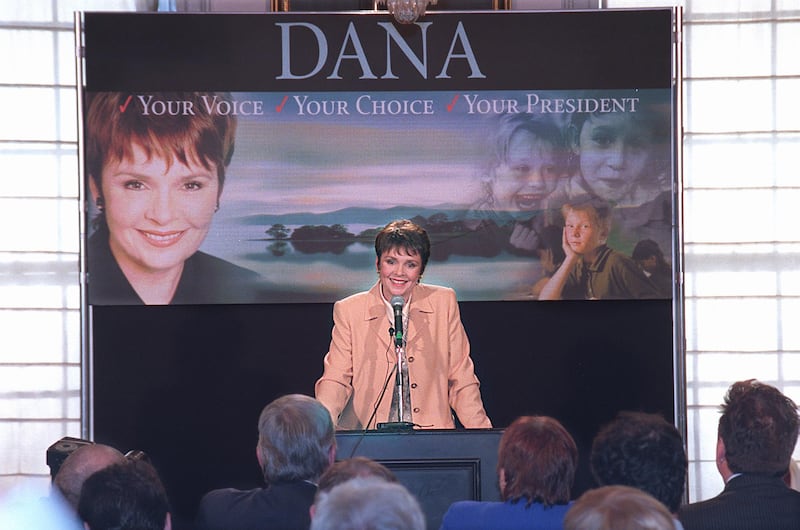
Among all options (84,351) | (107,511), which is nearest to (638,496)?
(107,511)

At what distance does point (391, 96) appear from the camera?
6422mm

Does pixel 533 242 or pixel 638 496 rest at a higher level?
pixel 533 242

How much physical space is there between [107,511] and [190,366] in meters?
3.73

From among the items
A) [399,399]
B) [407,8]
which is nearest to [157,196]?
[407,8]

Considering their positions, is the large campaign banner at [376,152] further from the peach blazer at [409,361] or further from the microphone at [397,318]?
the microphone at [397,318]

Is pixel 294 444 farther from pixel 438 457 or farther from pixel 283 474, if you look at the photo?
pixel 438 457

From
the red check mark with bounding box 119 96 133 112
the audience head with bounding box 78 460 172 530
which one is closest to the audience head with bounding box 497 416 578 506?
the audience head with bounding box 78 460 172 530

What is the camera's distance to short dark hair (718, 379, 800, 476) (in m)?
3.39

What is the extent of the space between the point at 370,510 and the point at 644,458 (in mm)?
1279

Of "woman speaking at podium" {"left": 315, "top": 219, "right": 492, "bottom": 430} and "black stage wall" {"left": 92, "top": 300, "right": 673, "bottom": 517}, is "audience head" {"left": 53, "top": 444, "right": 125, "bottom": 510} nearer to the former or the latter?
"woman speaking at podium" {"left": 315, "top": 219, "right": 492, "bottom": 430}

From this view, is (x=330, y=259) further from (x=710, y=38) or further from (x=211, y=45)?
(x=710, y=38)

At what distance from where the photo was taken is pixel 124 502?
2740 mm

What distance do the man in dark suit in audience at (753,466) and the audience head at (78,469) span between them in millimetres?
1668

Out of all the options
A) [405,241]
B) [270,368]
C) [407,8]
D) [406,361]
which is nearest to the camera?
[405,241]
